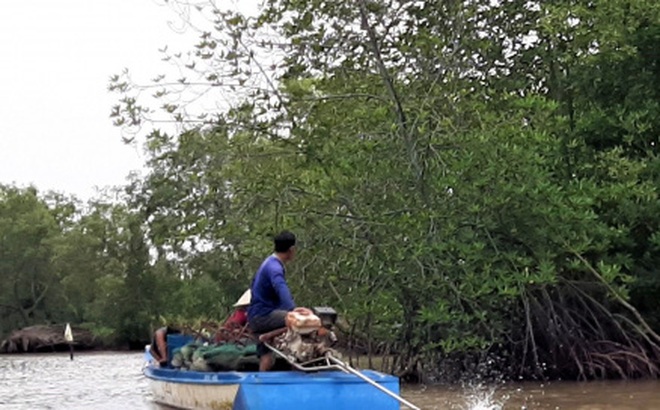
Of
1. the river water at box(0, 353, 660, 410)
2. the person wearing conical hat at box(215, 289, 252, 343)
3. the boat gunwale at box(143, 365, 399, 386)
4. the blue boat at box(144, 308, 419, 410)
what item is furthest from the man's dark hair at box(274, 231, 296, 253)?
the river water at box(0, 353, 660, 410)

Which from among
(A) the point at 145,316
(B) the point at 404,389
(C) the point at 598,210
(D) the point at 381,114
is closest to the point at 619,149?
(C) the point at 598,210

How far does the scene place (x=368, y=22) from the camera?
12.9m

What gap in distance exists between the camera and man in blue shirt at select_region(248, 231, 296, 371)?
7816 millimetres

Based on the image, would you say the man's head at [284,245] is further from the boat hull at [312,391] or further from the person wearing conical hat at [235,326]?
the person wearing conical hat at [235,326]

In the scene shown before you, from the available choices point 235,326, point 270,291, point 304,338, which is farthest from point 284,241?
point 235,326

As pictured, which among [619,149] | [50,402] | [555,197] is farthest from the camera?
[50,402]

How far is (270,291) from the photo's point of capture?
26.1 ft

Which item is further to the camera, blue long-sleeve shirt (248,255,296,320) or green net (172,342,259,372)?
green net (172,342,259,372)

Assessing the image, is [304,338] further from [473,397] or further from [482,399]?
[473,397]

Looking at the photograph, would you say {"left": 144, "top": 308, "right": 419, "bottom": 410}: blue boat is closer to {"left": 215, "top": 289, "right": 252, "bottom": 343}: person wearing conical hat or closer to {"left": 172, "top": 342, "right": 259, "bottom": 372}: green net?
{"left": 172, "top": 342, "right": 259, "bottom": 372}: green net

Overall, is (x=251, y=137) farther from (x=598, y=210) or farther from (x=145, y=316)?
(x=145, y=316)

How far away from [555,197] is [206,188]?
4607mm

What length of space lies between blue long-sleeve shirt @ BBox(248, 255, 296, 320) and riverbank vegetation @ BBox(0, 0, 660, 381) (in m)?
4.14

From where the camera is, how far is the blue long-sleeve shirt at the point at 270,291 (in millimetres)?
7809
